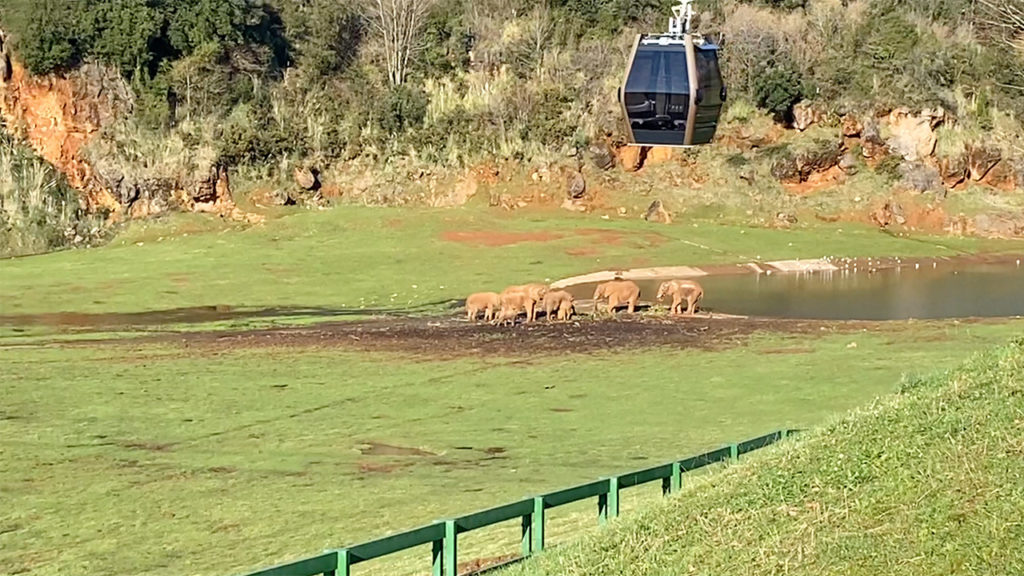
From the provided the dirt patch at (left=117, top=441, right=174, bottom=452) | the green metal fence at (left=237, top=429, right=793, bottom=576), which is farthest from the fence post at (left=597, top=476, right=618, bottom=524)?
the dirt patch at (left=117, top=441, right=174, bottom=452)

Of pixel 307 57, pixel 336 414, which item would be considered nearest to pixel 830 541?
pixel 336 414

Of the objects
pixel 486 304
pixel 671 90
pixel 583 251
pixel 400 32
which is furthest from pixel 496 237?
pixel 671 90

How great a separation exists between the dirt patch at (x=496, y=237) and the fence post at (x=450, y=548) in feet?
117

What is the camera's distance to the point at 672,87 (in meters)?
17.8

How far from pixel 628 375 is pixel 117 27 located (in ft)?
124

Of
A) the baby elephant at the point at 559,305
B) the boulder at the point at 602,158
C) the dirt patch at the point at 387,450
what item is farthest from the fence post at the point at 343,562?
the boulder at the point at 602,158

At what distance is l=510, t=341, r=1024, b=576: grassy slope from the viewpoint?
8.18 m

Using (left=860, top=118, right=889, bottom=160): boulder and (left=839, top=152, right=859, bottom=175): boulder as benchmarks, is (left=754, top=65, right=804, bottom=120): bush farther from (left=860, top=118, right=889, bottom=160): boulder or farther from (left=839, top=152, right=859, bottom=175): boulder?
(left=839, top=152, right=859, bottom=175): boulder

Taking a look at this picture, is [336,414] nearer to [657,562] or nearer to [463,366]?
[463,366]

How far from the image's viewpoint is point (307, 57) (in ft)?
208

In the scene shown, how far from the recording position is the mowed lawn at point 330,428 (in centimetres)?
1452

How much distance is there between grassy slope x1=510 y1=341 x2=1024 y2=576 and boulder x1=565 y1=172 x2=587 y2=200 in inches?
1729

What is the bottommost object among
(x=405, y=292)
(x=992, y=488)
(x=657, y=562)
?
(x=405, y=292)

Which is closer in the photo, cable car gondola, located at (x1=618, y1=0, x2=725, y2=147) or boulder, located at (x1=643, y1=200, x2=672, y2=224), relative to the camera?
cable car gondola, located at (x1=618, y1=0, x2=725, y2=147)
